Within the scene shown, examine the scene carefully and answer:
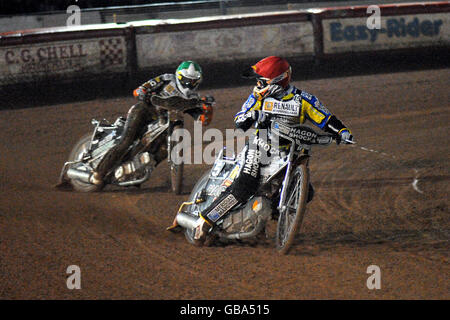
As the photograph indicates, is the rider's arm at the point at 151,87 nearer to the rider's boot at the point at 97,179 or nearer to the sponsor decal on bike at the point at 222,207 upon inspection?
the rider's boot at the point at 97,179

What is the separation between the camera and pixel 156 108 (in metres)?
9.02

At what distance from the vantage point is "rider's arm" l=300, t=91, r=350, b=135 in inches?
250

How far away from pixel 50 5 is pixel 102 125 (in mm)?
14393

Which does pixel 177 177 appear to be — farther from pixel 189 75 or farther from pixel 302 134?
pixel 302 134

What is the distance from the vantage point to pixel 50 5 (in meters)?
22.7

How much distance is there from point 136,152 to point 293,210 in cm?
339

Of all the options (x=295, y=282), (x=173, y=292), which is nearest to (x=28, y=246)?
(x=173, y=292)

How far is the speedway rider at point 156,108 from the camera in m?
8.70

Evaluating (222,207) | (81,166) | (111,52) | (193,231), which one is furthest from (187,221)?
(111,52)

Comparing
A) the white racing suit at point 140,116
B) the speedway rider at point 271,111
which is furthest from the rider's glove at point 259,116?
the white racing suit at point 140,116

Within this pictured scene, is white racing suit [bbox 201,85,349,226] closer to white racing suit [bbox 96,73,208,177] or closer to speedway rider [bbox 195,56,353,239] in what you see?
speedway rider [bbox 195,56,353,239]

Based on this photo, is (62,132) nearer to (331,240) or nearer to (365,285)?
(331,240)

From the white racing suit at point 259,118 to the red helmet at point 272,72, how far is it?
13cm

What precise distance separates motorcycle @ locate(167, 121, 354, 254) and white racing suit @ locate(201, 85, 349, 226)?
0.08 metres
